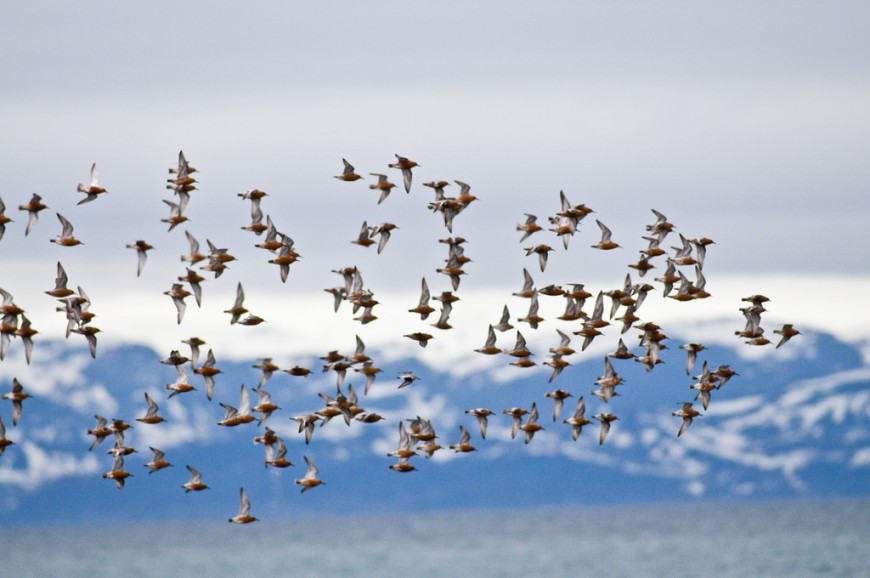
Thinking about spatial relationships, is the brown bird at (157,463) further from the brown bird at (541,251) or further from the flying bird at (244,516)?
the brown bird at (541,251)

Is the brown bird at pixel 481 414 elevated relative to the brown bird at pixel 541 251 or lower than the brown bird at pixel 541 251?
lower

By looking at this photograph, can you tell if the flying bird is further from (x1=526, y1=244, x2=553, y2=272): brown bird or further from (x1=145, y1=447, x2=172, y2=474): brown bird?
(x1=526, y1=244, x2=553, y2=272): brown bird

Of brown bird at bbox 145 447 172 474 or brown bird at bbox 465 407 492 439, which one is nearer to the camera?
brown bird at bbox 145 447 172 474

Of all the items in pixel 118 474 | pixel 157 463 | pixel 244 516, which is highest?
pixel 157 463

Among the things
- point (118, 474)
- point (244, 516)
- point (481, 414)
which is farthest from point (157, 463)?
point (481, 414)

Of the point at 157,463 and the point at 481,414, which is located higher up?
the point at 481,414

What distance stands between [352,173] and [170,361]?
34.1ft

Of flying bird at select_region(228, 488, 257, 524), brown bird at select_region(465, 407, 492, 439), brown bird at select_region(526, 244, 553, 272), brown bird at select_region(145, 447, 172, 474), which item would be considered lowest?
flying bird at select_region(228, 488, 257, 524)

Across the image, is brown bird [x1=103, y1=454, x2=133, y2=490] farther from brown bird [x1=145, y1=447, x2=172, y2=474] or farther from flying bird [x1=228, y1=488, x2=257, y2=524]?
flying bird [x1=228, y1=488, x2=257, y2=524]

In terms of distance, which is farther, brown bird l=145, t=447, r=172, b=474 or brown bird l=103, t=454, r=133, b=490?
brown bird l=145, t=447, r=172, b=474

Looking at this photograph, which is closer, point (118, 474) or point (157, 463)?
point (118, 474)

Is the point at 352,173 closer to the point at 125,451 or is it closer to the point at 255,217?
the point at 255,217

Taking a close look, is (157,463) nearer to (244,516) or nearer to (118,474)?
(118,474)

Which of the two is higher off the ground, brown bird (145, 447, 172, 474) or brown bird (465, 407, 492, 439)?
brown bird (465, 407, 492, 439)
